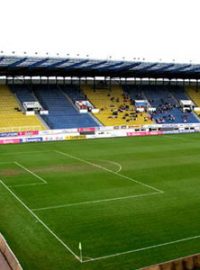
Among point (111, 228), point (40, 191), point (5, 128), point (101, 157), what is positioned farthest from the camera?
point (5, 128)

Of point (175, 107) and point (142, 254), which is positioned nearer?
point (142, 254)

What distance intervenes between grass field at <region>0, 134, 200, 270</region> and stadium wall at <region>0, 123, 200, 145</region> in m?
13.7

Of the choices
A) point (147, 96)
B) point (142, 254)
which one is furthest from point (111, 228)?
point (147, 96)

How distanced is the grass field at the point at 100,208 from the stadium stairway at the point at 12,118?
1822 centimetres

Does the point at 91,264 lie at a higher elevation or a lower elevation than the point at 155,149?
higher

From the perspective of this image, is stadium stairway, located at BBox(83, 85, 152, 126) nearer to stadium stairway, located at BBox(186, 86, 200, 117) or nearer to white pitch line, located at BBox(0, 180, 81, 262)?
stadium stairway, located at BBox(186, 86, 200, 117)

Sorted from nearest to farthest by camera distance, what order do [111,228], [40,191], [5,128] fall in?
[111,228] → [40,191] → [5,128]

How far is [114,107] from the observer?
76.6m

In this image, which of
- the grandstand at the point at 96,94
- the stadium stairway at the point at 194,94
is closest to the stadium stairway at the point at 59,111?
the grandstand at the point at 96,94

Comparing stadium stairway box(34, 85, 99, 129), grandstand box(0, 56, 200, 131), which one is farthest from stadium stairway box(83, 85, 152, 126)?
stadium stairway box(34, 85, 99, 129)

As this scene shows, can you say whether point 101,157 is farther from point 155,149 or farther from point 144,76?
point 144,76

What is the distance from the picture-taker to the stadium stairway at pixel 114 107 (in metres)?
71.4

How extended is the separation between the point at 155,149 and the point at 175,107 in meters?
33.1

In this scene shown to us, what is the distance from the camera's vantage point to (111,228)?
21.3 m
